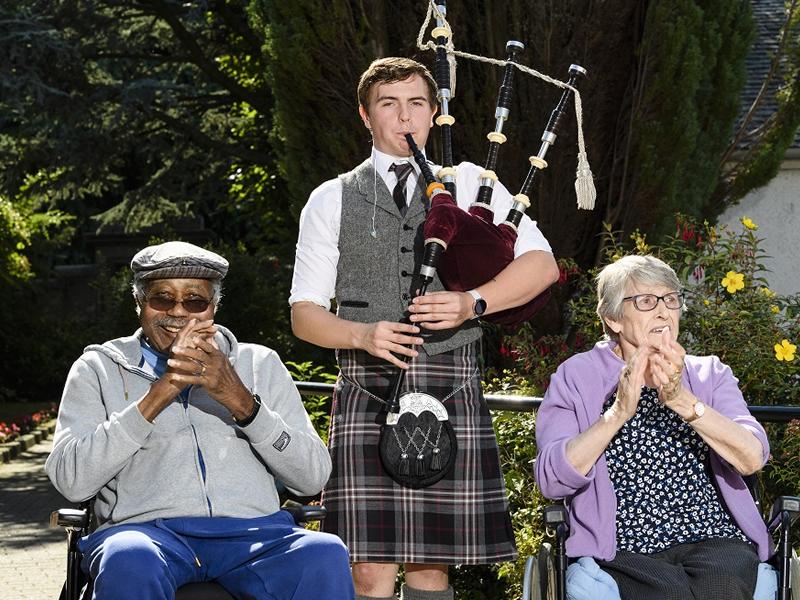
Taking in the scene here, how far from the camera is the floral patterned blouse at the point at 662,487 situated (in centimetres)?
353

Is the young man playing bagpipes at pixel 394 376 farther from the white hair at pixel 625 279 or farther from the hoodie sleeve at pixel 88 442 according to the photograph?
the hoodie sleeve at pixel 88 442

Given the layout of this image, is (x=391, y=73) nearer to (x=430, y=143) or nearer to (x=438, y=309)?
(x=438, y=309)

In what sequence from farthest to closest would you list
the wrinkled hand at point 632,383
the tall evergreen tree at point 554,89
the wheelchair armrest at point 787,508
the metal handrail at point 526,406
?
the tall evergreen tree at point 554,89, the metal handrail at point 526,406, the wheelchair armrest at point 787,508, the wrinkled hand at point 632,383

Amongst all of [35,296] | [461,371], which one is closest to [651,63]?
[461,371]

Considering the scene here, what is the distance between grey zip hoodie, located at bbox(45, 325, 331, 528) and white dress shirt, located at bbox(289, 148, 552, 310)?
313mm

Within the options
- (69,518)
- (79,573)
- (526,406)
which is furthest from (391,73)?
(79,573)

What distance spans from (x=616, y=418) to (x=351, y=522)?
83cm

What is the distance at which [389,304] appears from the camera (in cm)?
368

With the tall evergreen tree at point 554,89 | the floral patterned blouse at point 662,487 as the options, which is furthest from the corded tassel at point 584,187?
the tall evergreen tree at point 554,89

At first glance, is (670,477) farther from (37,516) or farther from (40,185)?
(40,185)

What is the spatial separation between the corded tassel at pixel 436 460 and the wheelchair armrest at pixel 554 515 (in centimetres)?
37

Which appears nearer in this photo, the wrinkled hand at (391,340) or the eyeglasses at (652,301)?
the wrinkled hand at (391,340)

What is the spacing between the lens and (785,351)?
502cm

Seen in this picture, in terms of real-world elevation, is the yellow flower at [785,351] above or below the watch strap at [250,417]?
below
